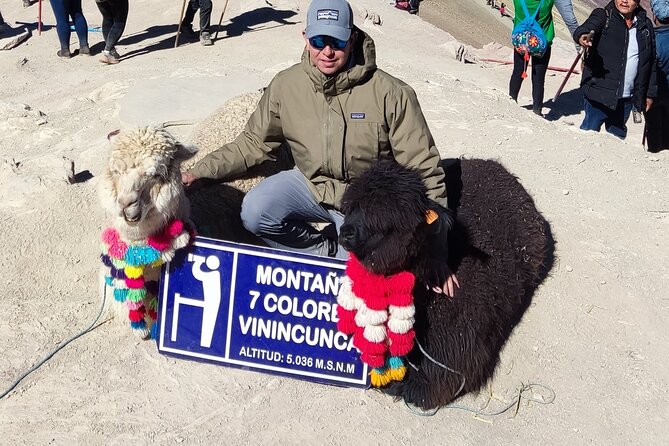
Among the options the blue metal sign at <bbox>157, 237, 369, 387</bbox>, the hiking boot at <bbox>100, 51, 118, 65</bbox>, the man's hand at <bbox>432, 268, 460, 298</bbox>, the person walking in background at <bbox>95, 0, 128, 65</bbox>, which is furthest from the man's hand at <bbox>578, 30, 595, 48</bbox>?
the hiking boot at <bbox>100, 51, 118, 65</bbox>

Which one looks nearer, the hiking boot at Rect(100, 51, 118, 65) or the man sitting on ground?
the man sitting on ground

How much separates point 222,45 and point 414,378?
340 inches

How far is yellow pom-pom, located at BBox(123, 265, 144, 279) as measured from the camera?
339 centimetres

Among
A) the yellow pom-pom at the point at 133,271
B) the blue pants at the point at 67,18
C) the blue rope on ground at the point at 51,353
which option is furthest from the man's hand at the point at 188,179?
the blue pants at the point at 67,18

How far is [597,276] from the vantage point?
451 centimetres

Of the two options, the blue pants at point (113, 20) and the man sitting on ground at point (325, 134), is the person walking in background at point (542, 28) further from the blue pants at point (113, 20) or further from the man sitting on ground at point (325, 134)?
the blue pants at point (113, 20)

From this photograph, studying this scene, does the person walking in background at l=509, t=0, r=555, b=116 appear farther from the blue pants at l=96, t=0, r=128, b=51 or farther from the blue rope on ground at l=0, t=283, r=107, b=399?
the blue rope on ground at l=0, t=283, r=107, b=399

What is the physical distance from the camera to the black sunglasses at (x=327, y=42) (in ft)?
11.0

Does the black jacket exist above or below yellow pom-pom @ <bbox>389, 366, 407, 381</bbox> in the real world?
above

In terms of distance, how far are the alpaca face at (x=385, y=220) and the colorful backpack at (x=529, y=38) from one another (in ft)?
17.0

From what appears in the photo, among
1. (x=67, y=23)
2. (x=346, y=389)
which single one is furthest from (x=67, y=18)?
(x=346, y=389)

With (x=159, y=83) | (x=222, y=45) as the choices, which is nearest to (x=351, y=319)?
(x=159, y=83)

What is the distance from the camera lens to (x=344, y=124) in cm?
357

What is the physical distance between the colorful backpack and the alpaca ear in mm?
5334
